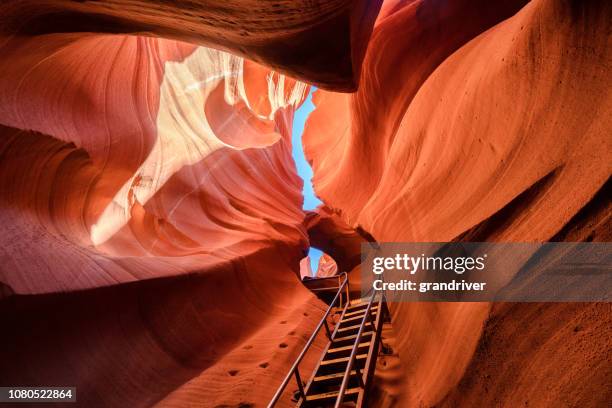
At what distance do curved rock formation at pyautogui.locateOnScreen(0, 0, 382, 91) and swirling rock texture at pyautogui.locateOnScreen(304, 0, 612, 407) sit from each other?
1.54 meters

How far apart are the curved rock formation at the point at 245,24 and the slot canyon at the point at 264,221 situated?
3 cm

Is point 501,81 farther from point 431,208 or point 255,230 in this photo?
point 255,230

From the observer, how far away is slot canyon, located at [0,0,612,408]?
303cm

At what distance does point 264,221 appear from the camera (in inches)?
444

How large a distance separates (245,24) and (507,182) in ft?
9.02

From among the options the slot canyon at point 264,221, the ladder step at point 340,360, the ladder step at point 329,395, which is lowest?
the ladder step at point 329,395

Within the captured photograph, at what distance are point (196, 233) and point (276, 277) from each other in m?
2.01

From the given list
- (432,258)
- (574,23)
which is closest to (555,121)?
(574,23)

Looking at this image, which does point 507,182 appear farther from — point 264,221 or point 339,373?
point 264,221

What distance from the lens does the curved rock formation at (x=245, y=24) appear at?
3853mm

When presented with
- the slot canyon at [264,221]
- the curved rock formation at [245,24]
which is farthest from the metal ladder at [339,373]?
the curved rock formation at [245,24]

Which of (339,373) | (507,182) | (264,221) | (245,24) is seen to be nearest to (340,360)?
(339,373)
